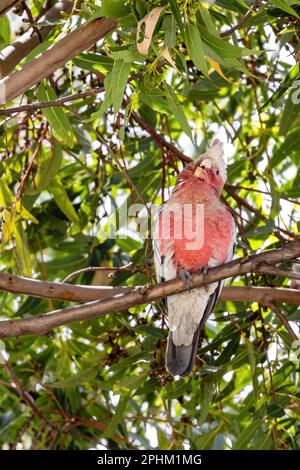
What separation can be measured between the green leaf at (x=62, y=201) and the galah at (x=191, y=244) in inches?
15.2

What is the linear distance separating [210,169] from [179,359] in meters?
0.83

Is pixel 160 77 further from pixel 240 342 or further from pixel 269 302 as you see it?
pixel 240 342

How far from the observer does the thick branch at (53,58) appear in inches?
89.0

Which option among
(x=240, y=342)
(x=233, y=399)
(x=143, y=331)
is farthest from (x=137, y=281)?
(x=233, y=399)

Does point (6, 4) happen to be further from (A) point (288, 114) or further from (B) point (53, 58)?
(A) point (288, 114)

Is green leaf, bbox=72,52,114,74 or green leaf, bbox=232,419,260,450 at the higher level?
green leaf, bbox=72,52,114,74

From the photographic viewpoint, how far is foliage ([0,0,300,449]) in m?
3.19

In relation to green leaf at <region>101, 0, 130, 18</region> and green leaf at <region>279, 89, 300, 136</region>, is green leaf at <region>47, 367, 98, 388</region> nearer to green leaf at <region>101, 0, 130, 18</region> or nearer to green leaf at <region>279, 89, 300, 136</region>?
green leaf at <region>279, 89, 300, 136</region>

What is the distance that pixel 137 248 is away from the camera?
3.78 m

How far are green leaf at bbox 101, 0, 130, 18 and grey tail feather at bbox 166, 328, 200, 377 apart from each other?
141 cm

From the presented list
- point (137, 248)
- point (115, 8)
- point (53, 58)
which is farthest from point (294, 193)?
point (115, 8)

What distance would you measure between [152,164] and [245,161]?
16.6 inches

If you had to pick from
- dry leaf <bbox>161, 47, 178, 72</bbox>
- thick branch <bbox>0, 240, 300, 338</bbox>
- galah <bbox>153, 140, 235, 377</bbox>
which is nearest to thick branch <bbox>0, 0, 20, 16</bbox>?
dry leaf <bbox>161, 47, 178, 72</bbox>

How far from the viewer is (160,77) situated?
7.59 feet
